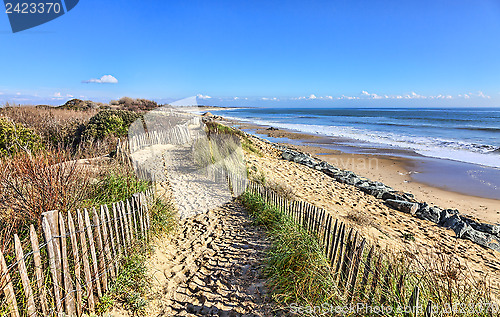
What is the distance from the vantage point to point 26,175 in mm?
4105

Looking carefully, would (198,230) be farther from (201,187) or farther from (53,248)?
(53,248)

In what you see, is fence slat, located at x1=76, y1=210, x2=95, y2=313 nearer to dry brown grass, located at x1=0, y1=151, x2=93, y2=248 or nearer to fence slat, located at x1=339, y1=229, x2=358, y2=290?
dry brown grass, located at x1=0, y1=151, x2=93, y2=248

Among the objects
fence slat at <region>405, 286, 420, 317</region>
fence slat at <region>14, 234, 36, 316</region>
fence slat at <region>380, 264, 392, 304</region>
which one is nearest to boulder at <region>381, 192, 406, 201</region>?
fence slat at <region>380, 264, 392, 304</region>

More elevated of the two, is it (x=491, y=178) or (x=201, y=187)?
(x=201, y=187)

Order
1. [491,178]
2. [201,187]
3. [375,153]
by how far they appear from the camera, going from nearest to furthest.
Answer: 1. [201,187]
2. [491,178]
3. [375,153]

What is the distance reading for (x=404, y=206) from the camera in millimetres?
9070

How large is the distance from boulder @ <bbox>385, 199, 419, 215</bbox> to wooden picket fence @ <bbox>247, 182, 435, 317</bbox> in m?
5.52

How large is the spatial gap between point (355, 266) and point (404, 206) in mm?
6930

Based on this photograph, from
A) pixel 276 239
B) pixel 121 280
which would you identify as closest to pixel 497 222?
pixel 276 239

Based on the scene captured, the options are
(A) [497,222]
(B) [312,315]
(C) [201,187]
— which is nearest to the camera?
(B) [312,315]

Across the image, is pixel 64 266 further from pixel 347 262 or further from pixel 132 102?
pixel 132 102

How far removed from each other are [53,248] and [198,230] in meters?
3.91

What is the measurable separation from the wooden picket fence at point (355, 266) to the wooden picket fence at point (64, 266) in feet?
10.1

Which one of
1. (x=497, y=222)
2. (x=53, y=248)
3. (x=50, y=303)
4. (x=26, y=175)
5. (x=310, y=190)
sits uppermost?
(x=26, y=175)
